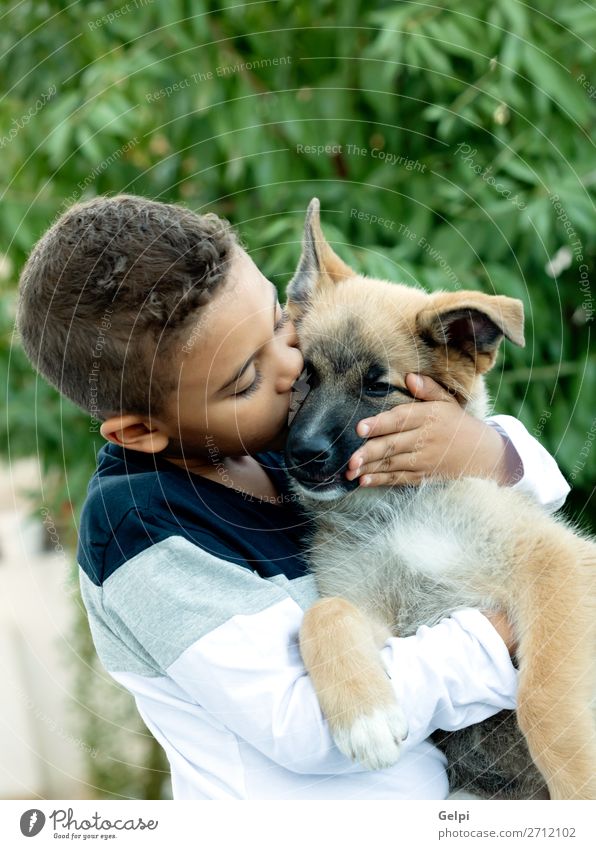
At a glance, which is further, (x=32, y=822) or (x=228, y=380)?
(x=32, y=822)

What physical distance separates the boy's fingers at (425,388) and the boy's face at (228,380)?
0.34 meters

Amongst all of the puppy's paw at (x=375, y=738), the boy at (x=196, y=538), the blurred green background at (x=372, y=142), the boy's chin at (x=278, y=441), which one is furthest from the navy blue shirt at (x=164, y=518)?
the blurred green background at (x=372, y=142)

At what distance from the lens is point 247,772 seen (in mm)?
1857

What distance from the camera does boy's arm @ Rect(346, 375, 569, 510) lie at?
7.07ft

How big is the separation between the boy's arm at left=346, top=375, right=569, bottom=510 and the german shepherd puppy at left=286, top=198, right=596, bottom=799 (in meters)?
0.04

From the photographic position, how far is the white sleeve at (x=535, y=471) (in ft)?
7.63

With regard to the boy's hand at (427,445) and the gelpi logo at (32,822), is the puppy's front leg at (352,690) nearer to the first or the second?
the boy's hand at (427,445)

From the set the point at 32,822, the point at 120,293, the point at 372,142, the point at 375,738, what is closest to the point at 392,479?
the point at 375,738

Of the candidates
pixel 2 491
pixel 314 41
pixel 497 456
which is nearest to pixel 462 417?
pixel 497 456

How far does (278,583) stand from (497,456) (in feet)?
2.19

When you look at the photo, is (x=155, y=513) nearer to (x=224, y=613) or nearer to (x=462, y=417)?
(x=224, y=613)

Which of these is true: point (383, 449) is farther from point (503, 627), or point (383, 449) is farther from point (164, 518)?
point (164, 518)

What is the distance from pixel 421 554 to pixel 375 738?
1.71ft

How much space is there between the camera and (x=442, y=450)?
2191mm
